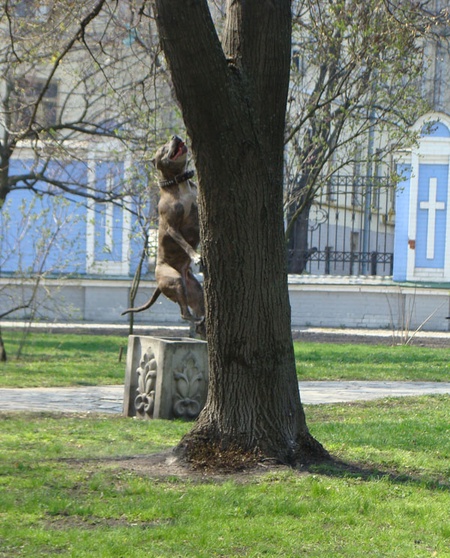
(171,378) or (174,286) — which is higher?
(174,286)

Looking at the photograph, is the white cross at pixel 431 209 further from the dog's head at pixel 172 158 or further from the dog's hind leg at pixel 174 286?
the dog's head at pixel 172 158

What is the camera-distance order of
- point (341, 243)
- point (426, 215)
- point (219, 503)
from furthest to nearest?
point (341, 243), point (426, 215), point (219, 503)

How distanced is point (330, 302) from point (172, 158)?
1471 centimetres

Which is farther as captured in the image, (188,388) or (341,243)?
(341,243)

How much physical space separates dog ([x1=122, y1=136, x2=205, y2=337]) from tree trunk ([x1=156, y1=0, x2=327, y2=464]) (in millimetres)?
2677

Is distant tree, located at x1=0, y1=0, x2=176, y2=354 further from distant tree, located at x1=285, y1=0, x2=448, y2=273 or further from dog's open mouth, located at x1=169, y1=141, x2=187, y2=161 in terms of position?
dog's open mouth, located at x1=169, y1=141, x2=187, y2=161

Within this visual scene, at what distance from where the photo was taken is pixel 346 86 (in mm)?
16031

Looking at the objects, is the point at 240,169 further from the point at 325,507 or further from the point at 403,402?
the point at 403,402

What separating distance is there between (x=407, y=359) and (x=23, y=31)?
7.79m

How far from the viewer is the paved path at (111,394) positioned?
10.4 m

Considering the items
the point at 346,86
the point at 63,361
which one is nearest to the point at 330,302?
the point at 346,86

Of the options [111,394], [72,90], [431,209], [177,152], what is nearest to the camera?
[177,152]

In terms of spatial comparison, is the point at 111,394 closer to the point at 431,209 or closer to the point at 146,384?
the point at 146,384

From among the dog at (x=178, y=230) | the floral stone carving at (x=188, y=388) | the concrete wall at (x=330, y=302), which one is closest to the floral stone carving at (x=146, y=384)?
the floral stone carving at (x=188, y=388)
